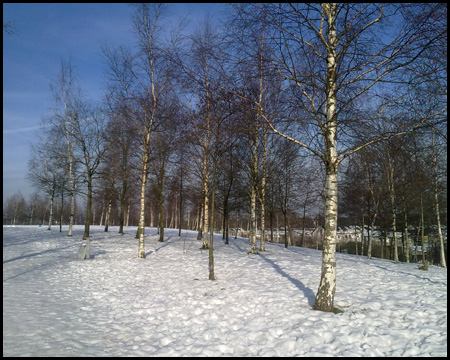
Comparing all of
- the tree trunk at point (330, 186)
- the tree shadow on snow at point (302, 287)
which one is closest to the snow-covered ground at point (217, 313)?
the tree shadow on snow at point (302, 287)

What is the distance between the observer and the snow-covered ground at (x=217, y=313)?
456cm

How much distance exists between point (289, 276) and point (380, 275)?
3.14 meters

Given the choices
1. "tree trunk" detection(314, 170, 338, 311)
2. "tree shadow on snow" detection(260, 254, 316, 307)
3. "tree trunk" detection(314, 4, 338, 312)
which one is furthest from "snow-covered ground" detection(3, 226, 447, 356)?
"tree trunk" detection(314, 4, 338, 312)

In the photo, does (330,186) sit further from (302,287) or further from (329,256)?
(302,287)

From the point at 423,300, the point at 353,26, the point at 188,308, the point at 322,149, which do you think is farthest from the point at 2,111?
the point at 423,300

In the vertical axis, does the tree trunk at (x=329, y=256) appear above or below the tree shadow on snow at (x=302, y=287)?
above

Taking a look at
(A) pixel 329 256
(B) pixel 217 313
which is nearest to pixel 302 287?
(A) pixel 329 256

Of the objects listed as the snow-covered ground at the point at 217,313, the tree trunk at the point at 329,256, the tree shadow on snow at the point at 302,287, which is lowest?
the snow-covered ground at the point at 217,313

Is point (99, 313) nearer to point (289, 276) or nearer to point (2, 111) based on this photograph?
point (2, 111)

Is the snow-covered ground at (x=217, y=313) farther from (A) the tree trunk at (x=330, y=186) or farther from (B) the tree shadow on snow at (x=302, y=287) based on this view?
(A) the tree trunk at (x=330, y=186)

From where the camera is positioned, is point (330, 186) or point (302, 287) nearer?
point (330, 186)

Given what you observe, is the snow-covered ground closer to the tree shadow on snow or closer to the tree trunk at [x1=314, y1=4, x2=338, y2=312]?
the tree shadow on snow

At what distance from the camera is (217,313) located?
248 inches

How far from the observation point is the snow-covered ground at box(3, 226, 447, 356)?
15.0ft
